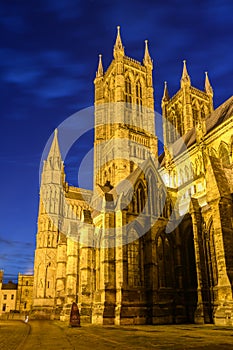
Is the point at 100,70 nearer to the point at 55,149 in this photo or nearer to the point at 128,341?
the point at 55,149

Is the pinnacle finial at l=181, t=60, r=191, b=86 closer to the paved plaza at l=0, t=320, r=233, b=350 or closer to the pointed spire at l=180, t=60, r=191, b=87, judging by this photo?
the pointed spire at l=180, t=60, r=191, b=87

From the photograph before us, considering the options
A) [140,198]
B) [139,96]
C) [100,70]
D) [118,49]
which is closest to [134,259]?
[140,198]

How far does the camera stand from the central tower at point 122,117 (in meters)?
52.1

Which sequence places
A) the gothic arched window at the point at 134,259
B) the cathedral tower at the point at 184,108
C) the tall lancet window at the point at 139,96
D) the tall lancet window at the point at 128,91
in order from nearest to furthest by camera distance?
the gothic arched window at the point at 134,259, the cathedral tower at the point at 184,108, the tall lancet window at the point at 128,91, the tall lancet window at the point at 139,96

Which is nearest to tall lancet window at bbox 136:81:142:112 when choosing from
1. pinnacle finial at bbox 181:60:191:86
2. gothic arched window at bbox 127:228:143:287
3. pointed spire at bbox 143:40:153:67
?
pointed spire at bbox 143:40:153:67

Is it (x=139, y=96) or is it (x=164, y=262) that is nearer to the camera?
(x=164, y=262)

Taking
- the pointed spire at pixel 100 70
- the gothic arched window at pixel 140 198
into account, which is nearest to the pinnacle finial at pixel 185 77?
the pointed spire at pixel 100 70

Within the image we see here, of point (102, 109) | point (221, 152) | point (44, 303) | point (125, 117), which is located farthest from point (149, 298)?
point (102, 109)

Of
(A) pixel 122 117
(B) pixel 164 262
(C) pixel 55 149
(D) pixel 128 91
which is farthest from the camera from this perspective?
(C) pixel 55 149

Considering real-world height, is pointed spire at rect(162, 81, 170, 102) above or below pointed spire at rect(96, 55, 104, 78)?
below

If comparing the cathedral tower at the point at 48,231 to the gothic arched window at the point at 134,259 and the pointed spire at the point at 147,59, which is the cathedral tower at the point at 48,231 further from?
the gothic arched window at the point at 134,259

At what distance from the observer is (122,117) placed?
54938 millimetres

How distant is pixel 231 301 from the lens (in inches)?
681

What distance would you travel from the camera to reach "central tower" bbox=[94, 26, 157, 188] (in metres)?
52.1
